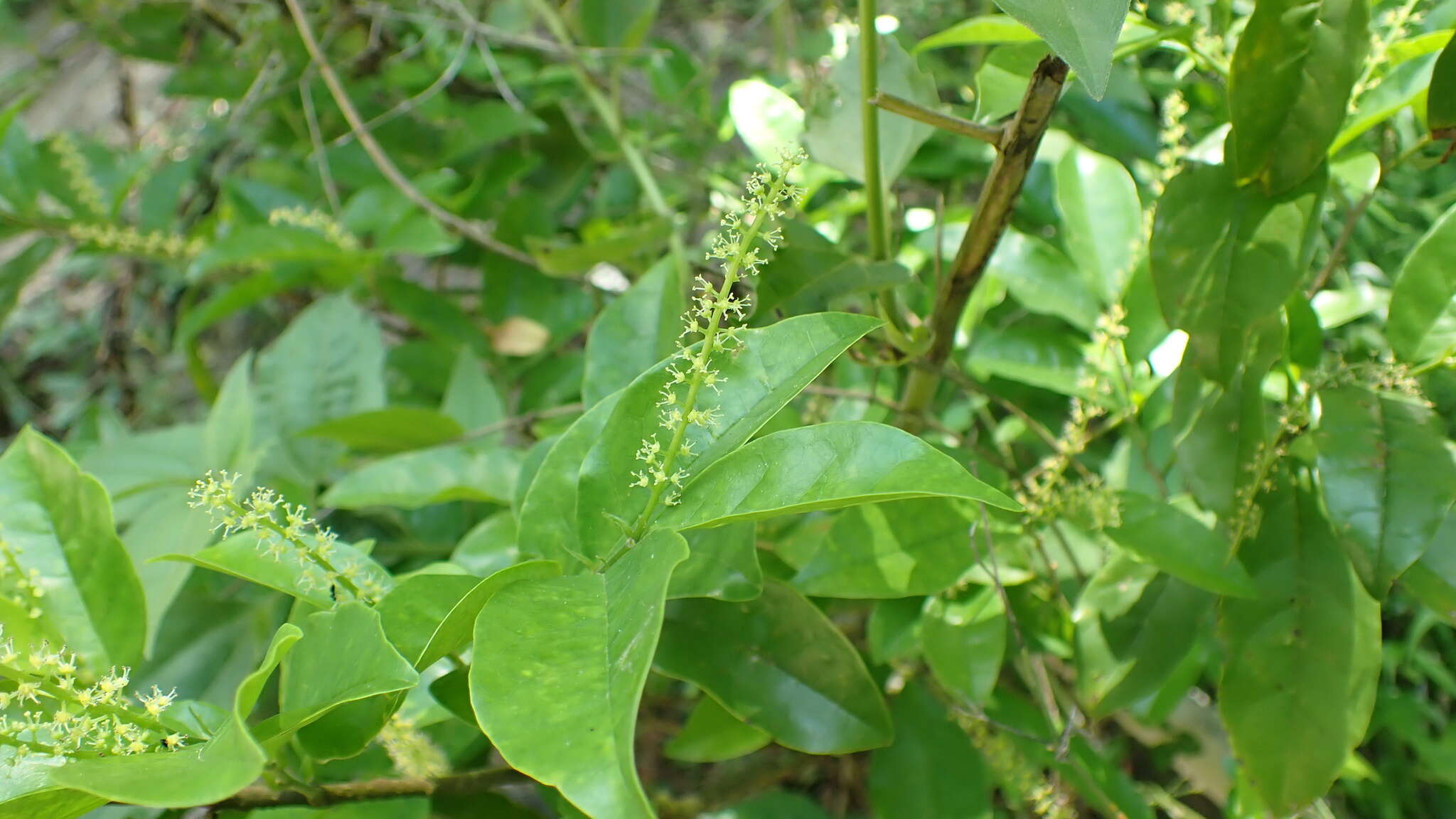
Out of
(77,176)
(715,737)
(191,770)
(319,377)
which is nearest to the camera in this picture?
(191,770)

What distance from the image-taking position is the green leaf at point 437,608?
1.27ft

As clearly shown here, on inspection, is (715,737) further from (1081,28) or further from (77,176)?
(77,176)

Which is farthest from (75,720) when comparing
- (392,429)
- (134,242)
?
(134,242)

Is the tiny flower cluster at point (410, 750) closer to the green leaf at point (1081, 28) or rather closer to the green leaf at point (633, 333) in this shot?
the green leaf at point (633, 333)

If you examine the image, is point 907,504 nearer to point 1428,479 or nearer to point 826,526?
point 826,526

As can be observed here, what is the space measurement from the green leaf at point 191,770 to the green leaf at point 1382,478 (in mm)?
515

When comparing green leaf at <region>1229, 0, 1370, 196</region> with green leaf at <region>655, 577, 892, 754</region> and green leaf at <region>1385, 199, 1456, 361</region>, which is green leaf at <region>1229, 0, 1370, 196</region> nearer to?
green leaf at <region>1385, 199, 1456, 361</region>

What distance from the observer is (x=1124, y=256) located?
73 cm

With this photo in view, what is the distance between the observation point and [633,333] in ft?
1.95

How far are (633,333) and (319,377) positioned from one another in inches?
19.4

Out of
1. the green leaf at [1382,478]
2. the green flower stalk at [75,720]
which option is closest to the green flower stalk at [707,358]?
the green flower stalk at [75,720]

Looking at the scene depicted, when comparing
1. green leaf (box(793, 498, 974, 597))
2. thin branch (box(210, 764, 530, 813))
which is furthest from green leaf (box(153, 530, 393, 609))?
green leaf (box(793, 498, 974, 597))

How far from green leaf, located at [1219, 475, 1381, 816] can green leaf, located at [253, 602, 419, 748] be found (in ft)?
1.53

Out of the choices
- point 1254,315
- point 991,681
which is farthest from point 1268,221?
point 991,681
